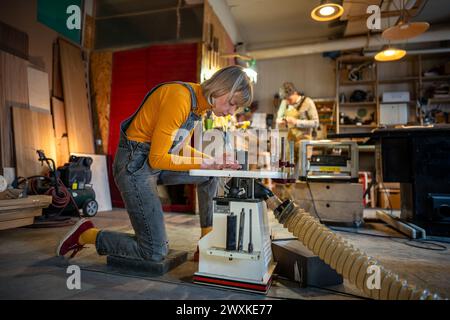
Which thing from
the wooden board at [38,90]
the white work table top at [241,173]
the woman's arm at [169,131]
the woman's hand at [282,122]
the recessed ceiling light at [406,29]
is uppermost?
the recessed ceiling light at [406,29]

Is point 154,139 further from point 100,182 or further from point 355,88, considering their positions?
point 355,88

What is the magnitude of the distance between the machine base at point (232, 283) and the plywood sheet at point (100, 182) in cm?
299

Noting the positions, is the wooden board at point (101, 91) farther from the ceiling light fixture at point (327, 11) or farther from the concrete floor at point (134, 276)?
the ceiling light fixture at point (327, 11)

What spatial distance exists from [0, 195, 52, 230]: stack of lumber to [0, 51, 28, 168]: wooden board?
2.75 feet

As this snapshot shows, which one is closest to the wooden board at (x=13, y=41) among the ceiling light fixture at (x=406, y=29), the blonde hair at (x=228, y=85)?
the blonde hair at (x=228, y=85)

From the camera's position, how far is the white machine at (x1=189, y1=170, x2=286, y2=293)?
1.27 metres

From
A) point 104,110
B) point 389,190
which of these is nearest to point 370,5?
point 389,190

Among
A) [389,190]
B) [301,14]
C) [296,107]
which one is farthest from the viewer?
[301,14]

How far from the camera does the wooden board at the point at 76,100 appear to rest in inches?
154

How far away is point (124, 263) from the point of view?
1.59 meters

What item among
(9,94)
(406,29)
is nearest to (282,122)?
(406,29)

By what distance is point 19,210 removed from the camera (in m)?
2.41

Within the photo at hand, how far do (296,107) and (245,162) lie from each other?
3222mm

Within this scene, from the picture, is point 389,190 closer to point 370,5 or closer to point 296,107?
point 296,107
